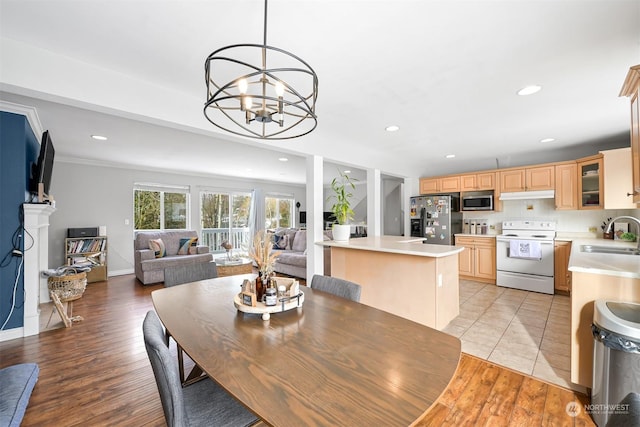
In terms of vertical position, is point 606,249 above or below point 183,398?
above

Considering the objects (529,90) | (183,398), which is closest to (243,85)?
(183,398)

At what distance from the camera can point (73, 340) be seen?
2.67 m

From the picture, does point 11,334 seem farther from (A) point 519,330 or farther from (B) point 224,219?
(A) point 519,330

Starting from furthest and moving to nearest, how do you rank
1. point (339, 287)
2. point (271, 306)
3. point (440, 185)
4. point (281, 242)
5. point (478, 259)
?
point (281, 242) < point (440, 185) < point (478, 259) < point (339, 287) < point (271, 306)

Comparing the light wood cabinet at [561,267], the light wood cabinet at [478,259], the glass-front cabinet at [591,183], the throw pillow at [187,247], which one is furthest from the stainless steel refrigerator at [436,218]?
the throw pillow at [187,247]

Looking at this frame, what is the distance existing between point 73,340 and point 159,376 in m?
2.69

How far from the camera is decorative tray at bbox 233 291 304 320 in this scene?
4.60ft

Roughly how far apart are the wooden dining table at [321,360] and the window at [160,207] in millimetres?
5582

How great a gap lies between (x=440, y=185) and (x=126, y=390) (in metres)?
5.73

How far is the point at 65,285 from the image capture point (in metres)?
3.08

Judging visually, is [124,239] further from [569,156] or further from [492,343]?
[569,156]

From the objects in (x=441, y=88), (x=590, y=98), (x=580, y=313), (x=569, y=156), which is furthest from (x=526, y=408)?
(x=569, y=156)

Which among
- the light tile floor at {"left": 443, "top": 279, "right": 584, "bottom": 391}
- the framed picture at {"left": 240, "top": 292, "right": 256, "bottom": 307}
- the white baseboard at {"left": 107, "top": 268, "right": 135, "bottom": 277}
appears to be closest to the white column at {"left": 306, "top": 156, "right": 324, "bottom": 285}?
the light tile floor at {"left": 443, "top": 279, "right": 584, "bottom": 391}

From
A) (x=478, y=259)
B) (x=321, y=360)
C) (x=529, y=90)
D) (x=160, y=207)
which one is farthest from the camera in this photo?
(x=160, y=207)
